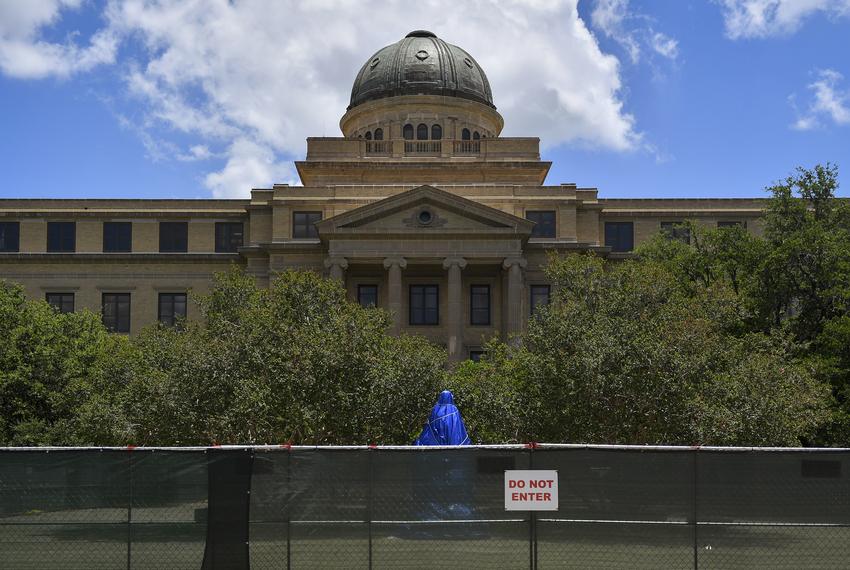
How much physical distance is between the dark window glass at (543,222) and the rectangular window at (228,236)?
18.5 metres

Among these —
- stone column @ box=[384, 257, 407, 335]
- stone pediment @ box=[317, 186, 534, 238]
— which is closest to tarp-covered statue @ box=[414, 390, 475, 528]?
stone column @ box=[384, 257, 407, 335]

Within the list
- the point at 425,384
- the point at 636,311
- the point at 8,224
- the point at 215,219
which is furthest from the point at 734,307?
the point at 8,224

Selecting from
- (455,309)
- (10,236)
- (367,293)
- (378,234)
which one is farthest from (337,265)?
(10,236)

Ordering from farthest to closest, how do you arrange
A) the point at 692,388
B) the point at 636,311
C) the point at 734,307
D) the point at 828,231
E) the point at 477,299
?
the point at 477,299 < the point at 828,231 < the point at 734,307 < the point at 636,311 < the point at 692,388

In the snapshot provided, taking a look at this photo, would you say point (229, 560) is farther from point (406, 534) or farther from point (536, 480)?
point (536, 480)

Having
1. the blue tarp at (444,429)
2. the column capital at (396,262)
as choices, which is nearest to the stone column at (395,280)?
the column capital at (396,262)

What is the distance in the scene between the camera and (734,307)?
118ft

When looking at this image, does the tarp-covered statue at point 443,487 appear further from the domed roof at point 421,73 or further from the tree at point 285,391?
the domed roof at point 421,73

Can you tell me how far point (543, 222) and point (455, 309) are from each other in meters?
8.82

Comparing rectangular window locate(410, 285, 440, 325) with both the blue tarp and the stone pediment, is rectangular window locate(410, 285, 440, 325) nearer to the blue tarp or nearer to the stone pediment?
the stone pediment

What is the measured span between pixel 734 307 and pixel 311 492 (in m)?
24.5

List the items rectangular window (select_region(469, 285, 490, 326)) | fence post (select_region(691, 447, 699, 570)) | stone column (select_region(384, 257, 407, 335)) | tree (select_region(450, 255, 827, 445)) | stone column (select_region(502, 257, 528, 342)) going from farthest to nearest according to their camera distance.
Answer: rectangular window (select_region(469, 285, 490, 326)) → stone column (select_region(502, 257, 528, 342)) → stone column (select_region(384, 257, 407, 335)) → tree (select_region(450, 255, 827, 445)) → fence post (select_region(691, 447, 699, 570))

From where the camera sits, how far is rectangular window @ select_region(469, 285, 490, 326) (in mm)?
62438

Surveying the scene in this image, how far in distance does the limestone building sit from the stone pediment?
0.22 feet
